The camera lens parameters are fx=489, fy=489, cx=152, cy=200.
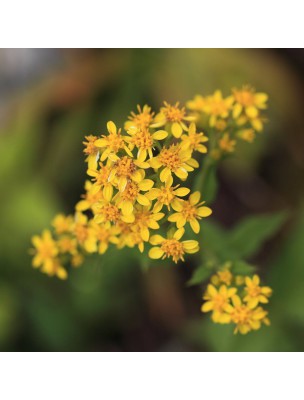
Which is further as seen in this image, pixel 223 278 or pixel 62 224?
pixel 62 224

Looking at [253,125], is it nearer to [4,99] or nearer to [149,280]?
[149,280]

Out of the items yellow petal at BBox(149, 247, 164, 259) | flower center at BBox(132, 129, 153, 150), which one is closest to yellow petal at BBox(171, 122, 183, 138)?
flower center at BBox(132, 129, 153, 150)

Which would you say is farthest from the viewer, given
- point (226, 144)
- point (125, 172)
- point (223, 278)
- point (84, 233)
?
point (226, 144)

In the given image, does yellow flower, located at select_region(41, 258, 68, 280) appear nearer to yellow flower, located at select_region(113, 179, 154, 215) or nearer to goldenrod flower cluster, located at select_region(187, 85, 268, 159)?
yellow flower, located at select_region(113, 179, 154, 215)

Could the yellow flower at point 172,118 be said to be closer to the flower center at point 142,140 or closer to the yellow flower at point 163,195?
the flower center at point 142,140

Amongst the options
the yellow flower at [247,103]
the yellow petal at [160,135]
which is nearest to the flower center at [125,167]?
the yellow petal at [160,135]

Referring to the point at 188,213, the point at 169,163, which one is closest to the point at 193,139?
the point at 169,163

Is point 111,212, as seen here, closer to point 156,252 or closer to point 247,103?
point 156,252
